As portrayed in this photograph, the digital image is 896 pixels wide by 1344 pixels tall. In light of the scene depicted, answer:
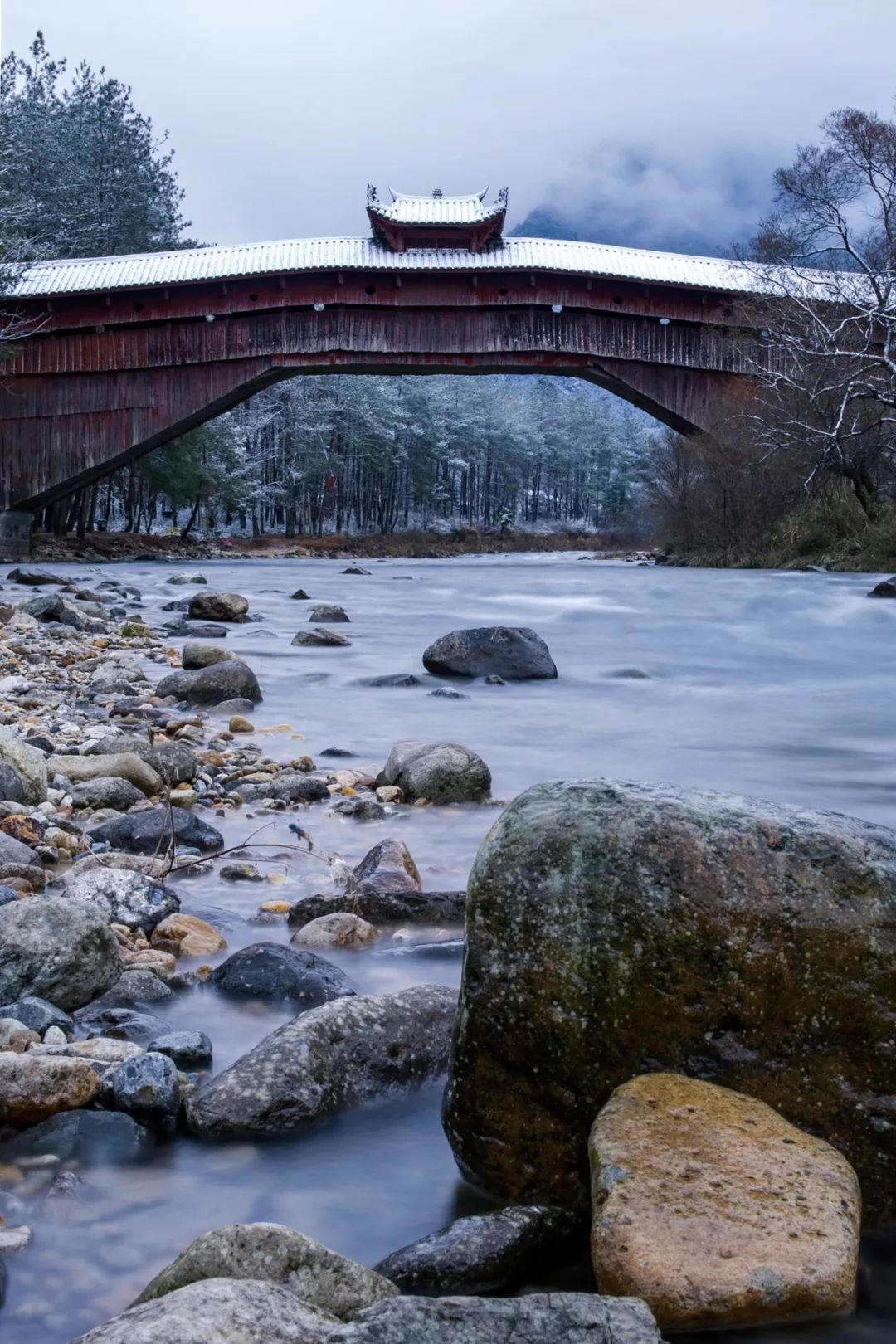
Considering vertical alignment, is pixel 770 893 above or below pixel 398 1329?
above

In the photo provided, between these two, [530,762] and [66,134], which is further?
[66,134]

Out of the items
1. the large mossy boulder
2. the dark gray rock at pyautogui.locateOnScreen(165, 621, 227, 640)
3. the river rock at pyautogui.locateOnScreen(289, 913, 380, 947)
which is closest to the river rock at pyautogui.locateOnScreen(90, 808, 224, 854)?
the river rock at pyautogui.locateOnScreen(289, 913, 380, 947)

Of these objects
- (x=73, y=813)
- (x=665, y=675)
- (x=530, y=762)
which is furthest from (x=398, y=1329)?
(x=665, y=675)

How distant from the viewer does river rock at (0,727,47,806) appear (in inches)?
146

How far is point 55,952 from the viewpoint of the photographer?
7.49 feet

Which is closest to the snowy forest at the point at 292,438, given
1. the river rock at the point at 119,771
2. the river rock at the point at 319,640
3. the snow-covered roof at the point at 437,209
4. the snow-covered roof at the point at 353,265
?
the snow-covered roof at the point at 353,265

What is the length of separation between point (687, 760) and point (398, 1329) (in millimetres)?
4798

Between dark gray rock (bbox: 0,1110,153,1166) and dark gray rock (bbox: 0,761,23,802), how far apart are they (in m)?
1.96

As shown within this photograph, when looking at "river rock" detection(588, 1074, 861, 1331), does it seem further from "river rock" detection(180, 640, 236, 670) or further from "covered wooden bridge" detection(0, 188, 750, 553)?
"covered wooden bridge" detection(0, 188, 750, 553)

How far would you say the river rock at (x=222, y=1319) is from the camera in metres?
1.17

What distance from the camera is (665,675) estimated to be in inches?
379

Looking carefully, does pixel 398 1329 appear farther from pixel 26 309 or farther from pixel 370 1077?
pixel 26 309

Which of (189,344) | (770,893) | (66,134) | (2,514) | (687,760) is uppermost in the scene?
(66,134)

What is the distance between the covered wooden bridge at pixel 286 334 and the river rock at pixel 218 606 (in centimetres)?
1284
